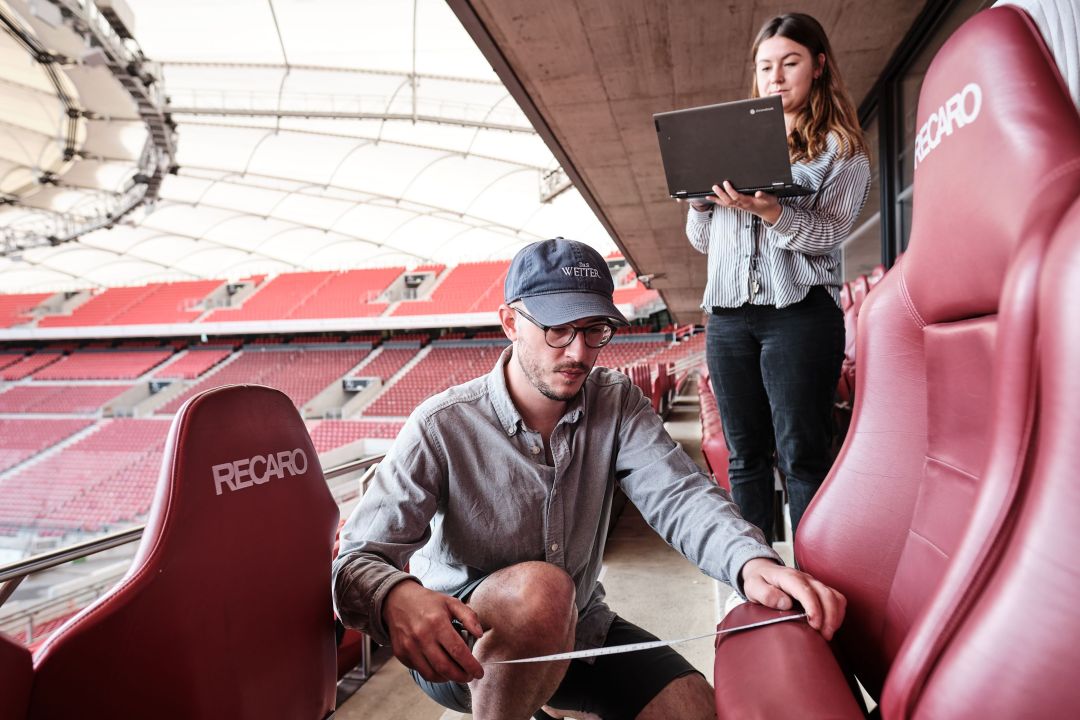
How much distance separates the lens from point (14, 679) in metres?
0.61

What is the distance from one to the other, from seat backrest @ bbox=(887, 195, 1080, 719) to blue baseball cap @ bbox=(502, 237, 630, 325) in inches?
29.2

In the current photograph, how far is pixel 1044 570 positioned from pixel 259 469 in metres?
0.88

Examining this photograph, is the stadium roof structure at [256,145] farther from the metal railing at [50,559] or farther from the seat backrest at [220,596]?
the seat backrest at [220,596]

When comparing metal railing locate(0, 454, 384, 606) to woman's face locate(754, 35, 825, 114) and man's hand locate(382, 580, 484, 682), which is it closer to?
man's hand locate(382, 580, 484, 682)

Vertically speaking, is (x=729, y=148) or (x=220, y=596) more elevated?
(x=729, y=148)

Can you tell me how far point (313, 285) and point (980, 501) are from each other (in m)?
25.6

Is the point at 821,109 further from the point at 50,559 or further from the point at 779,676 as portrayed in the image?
the point at 50,559

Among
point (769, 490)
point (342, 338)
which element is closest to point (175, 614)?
point (769, 490)

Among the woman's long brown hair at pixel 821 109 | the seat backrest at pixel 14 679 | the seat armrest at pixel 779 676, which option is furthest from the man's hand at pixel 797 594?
the woman's long brown hair at pixel 821 109

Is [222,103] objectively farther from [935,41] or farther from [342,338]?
[935,41]

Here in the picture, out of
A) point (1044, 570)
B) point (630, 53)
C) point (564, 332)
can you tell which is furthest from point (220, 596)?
point (630, 53)

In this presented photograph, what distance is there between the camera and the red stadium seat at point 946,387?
451 millimetres

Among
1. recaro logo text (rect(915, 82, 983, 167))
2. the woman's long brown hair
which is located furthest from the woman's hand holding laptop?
recaro logo text (rect(915, 82, 983, 167))

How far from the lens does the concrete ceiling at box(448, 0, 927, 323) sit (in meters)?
2.78
